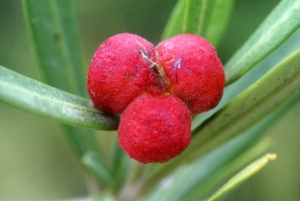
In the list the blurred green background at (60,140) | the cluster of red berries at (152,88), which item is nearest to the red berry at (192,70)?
the cluster of red berries at (152,88)

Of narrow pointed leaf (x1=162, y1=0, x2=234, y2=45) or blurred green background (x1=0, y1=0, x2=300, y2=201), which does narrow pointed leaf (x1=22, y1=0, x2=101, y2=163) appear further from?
blurred green background (x1=0, y1=0, x2=300, y2=201)

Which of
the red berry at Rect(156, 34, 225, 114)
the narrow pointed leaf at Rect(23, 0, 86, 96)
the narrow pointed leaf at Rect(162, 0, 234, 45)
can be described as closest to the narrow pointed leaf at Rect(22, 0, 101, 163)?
the narrow pointed leaf at Rect(23, 0, 86, 96)

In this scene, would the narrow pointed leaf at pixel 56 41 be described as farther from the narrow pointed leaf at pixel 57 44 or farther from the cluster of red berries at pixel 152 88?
the cluster of red berries at pixel 152 88

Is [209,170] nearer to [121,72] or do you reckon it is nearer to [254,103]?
[254,103]

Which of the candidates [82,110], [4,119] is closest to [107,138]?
[4,119]

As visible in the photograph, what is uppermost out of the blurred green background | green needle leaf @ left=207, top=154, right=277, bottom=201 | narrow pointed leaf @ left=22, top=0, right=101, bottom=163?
green needle leaf @ left=207, top=154, right=277, bottom=201

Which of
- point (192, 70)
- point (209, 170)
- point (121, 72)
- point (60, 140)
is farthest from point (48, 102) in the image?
point (60, 140)

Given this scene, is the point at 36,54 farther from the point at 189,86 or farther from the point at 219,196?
the point at 219,196
